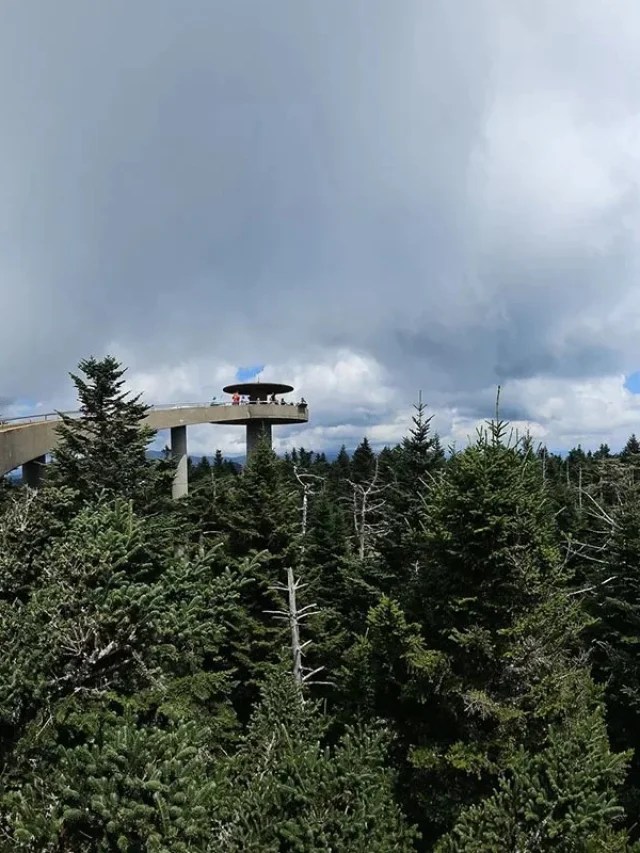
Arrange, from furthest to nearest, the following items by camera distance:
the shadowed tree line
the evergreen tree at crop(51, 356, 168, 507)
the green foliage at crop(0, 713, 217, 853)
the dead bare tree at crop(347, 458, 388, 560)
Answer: the dead bare tree at crop(347, 458, 388, 560), the evergreen tree at crop(51, 356, 168, 507), the shadowed tree line, the green foliage at crop(0, 713, 217, 853)

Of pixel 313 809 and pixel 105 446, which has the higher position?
pixel 105 446

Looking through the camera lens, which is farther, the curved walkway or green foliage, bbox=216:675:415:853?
the curved walkway

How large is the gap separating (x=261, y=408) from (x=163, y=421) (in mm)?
13090

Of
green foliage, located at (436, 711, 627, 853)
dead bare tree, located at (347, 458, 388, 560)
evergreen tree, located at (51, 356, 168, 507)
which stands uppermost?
evergreen tree, located at (51, 356, 168, 507)

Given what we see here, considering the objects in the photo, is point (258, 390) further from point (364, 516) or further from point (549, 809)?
point (549, 809)

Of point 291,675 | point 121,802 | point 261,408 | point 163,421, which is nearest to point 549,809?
point 121,802

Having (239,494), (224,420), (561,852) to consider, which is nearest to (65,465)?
(239,494)

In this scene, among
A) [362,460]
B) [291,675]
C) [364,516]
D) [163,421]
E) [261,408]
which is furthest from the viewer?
[362,460]

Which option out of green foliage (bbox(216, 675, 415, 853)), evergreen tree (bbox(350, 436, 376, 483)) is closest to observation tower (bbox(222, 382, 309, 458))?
evergreen tree (bbox(350, 436, 376, 483))

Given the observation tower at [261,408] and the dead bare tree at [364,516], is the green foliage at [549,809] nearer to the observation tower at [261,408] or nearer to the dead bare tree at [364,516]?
the dead bare tree at [364,516]

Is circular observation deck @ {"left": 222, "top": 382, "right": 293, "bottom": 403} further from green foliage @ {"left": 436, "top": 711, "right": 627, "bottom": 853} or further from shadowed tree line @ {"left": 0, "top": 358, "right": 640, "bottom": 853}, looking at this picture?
green foliage @ {"left": 436, "top": 711, "right": 627, "bottom": 853}

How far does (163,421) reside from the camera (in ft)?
119

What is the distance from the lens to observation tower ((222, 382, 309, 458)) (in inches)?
1848

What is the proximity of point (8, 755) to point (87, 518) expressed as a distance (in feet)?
8.88
